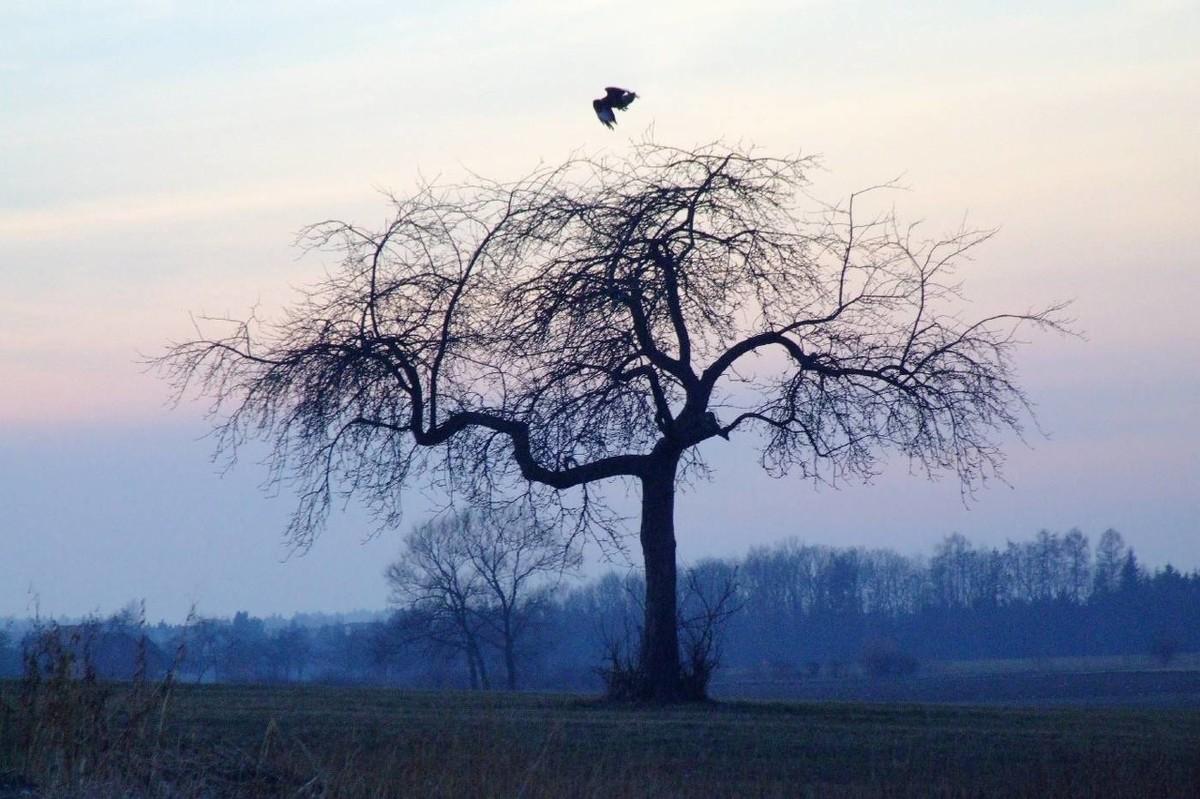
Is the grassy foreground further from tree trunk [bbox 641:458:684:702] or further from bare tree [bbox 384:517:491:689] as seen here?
bare tree [bbox 384:517:491:689]

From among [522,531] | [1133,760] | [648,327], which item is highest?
[648,327]

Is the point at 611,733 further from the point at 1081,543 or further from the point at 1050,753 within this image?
the point at 1081,543

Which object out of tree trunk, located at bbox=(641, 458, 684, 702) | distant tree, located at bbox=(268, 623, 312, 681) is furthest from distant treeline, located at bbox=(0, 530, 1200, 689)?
tree trunk, located at bbox=(641, 458, 684, 702)

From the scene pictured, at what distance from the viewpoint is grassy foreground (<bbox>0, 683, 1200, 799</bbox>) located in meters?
8.70

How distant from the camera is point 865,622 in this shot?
7419 cm

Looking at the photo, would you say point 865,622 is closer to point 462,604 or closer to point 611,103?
point 462,604

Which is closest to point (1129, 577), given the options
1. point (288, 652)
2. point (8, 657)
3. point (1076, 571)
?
point (1076, 571)

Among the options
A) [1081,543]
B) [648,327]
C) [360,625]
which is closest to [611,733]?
[648,327]

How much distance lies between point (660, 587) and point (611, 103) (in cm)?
593

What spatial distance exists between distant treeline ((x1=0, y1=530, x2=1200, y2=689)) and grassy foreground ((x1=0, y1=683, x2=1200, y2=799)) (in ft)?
45.3

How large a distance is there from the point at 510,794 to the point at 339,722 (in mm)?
3160

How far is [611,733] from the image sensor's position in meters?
11.1

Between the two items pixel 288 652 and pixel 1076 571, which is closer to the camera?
pixel 288 652

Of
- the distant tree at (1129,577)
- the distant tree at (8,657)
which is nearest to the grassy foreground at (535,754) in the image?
the distant tree at (8,657)
